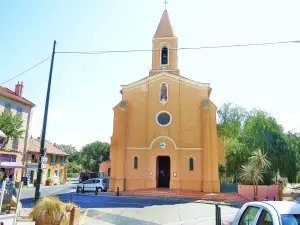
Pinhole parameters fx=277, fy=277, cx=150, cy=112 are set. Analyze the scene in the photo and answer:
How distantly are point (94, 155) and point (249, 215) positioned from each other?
52.0m

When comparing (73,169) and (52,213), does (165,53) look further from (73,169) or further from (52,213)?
(73,169)

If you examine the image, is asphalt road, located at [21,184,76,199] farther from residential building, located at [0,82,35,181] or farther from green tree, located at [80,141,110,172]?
green tree, located at [80,141,110,172]

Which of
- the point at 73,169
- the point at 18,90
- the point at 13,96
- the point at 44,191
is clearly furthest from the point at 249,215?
the point at 73,169

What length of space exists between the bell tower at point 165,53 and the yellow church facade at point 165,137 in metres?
2.45

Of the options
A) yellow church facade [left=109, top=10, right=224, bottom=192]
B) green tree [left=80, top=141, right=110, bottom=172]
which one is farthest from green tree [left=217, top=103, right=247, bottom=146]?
green tree [left=80, top=141, right=110, bottom=172]

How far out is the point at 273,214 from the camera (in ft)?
12.8

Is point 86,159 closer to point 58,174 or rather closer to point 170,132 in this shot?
point 58,174

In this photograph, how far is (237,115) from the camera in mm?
35594

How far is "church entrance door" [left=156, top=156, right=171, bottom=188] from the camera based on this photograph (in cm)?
2795

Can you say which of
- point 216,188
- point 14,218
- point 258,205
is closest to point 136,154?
point 216,188

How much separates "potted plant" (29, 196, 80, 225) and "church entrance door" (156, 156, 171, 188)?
1871cm

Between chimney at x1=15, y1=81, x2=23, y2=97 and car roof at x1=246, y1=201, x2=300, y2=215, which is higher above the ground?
chimney at x1=15, y1=81, x2=23, y2=97

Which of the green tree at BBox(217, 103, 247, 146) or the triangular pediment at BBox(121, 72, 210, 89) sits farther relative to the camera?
the green tree at BBox(217, 103, 247, 146)

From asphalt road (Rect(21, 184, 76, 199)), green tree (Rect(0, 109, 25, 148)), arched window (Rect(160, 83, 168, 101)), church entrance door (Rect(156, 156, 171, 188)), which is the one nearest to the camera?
green tree (Rect(0, 109, 25, 148))
